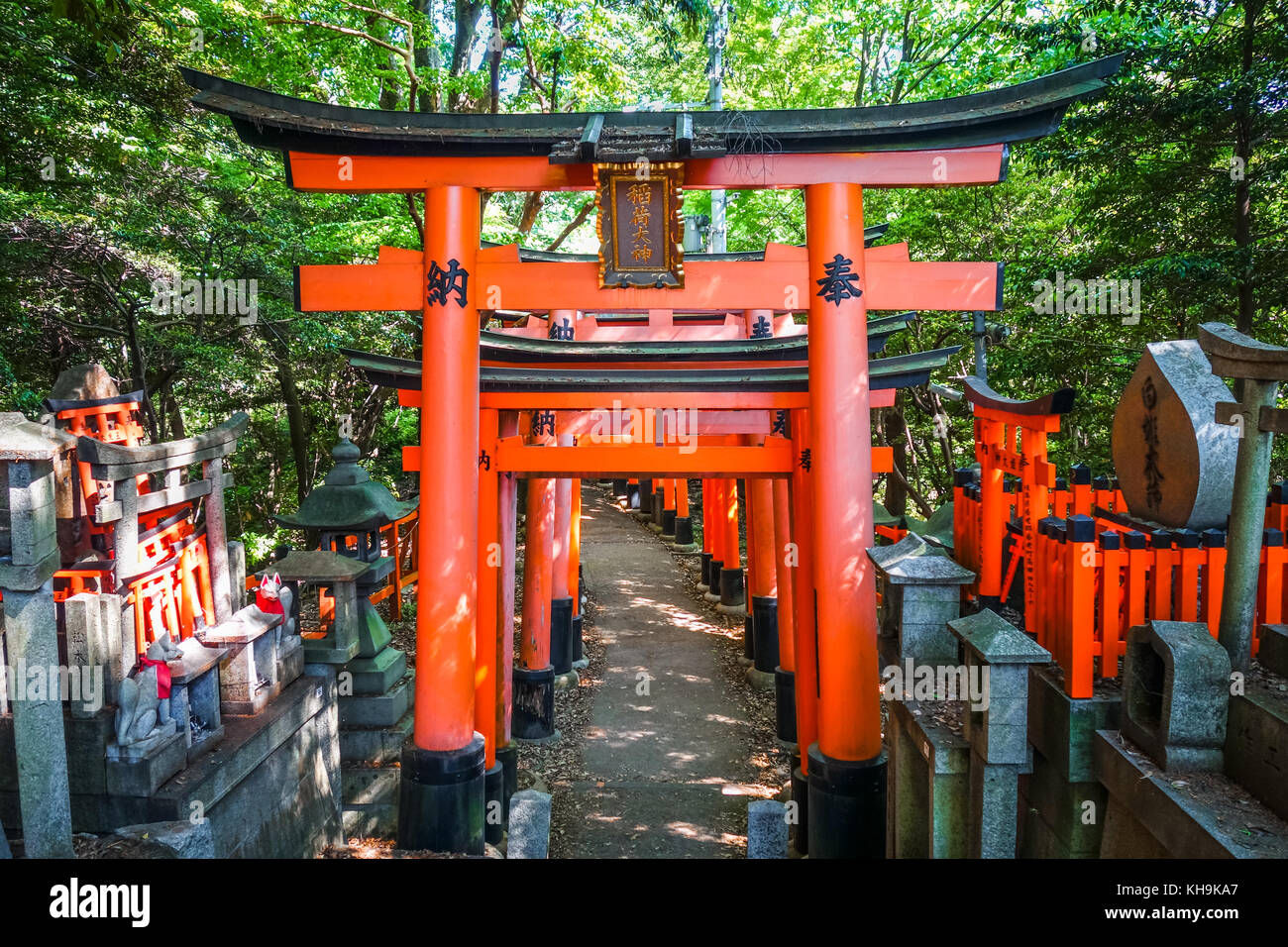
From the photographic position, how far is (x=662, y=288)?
252 inches

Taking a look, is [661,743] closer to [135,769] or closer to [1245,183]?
[135,769]

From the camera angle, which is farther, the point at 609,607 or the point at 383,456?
the point at 383,456

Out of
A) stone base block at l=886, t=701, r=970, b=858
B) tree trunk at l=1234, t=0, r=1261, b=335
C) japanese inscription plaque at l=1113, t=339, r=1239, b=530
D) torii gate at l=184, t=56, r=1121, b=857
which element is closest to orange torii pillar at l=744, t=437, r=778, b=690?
torii gate at l=184, t=56, r=1121, b=857

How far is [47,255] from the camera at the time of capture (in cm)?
1057

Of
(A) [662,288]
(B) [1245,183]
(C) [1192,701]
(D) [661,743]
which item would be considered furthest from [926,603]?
(B) [1245,183]

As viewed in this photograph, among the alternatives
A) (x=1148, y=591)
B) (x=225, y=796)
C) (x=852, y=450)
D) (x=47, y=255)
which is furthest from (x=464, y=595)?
(x=47, y=255)

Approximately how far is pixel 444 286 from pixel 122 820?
4.59m

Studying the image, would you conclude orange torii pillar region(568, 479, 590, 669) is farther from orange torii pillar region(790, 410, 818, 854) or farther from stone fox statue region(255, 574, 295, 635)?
orange torii pillar region(790, 410, 818, 854)

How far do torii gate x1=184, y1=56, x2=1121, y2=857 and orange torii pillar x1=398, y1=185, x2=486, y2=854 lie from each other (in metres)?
0.02

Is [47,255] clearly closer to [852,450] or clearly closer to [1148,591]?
[852,450]
